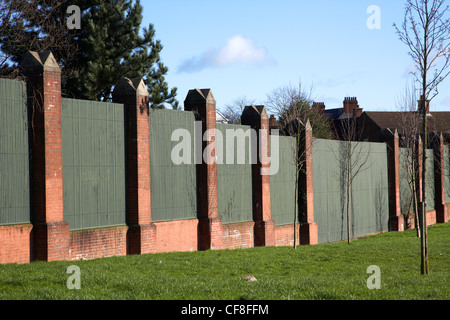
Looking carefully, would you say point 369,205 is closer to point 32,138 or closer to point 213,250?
point 213,250

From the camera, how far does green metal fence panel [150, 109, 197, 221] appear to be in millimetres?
16953

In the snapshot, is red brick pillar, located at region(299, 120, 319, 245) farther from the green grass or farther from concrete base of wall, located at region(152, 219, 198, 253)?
concrete base of wall, located at region(152, 219, 198, 253)

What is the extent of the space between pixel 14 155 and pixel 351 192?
1807cm

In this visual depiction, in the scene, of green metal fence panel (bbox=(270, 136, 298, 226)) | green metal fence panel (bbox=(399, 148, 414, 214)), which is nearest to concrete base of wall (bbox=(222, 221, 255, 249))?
green metal fence panel (bbox=(270, 136, 298, 226))

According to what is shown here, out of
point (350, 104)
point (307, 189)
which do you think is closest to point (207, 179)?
point (307, 189)

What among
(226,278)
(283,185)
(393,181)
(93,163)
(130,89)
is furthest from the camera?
(393,181)

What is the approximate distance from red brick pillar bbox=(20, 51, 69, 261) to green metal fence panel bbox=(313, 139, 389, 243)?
13410 mm

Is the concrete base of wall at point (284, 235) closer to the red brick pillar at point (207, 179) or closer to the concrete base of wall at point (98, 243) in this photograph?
the red brick pillar at point (207, 179)

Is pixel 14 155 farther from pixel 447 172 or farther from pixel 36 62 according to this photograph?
pixel 447 172

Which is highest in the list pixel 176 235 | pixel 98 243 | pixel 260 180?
pixel 260 180

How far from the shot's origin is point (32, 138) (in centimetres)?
1340

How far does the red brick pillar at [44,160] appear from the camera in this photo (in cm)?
1326

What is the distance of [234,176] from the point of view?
2038 cm

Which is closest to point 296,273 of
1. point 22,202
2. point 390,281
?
point 390,281
